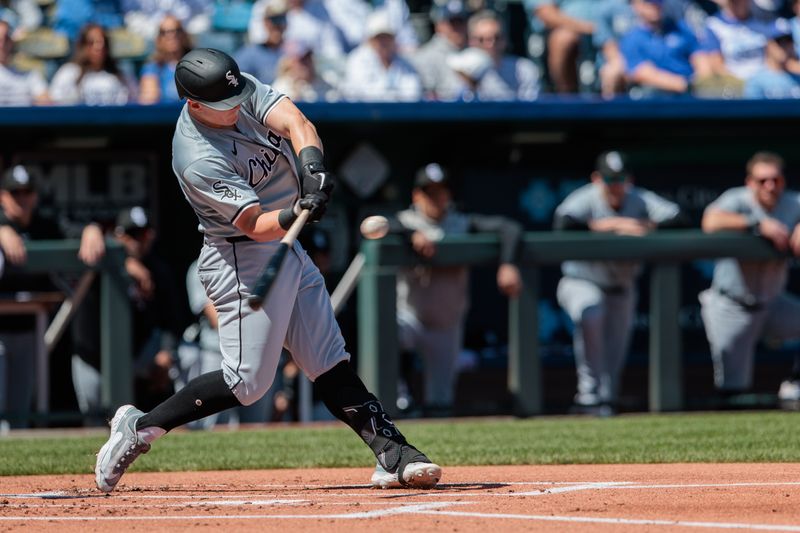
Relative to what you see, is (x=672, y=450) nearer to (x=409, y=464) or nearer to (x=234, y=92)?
(x=409, y=464)

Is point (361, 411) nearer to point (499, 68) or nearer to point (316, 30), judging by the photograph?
point (499, 68)

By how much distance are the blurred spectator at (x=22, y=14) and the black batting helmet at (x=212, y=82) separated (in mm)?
6448

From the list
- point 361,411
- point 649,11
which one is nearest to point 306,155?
point 361,411

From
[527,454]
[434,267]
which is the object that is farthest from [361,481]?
A: [434,267]

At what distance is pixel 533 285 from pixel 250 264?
432cm

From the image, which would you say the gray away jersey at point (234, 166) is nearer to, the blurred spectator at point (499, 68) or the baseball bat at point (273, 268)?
the baseball bat at point (273, 268)

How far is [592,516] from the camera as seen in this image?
13.6ft

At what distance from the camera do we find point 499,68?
10.6 metres

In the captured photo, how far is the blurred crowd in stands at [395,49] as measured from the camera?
32.7ft

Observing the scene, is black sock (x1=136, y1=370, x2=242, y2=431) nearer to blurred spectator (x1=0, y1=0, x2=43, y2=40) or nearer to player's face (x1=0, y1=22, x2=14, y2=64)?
player's face (x1=0, y1=22, x2=14, y2=64)

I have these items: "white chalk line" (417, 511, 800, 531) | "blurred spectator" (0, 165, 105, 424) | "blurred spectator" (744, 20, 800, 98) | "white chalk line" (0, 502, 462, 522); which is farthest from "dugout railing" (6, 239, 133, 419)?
"blurred spectator" (744, 20, 800, 98)

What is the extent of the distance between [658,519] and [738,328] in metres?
5.43

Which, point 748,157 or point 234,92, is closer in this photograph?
point 234,92

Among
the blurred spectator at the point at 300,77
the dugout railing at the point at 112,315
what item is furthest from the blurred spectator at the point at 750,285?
the dugout railing at the point at 112,315
